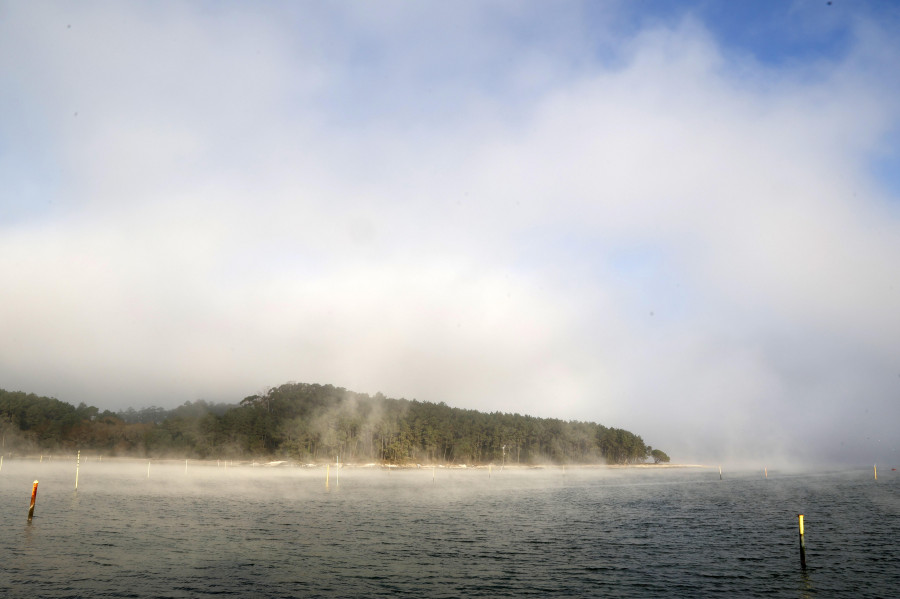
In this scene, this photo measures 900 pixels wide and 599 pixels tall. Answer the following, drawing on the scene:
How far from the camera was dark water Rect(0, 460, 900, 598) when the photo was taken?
98.3 ft

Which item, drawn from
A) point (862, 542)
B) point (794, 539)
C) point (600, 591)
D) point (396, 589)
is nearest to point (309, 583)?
point (396, 589)

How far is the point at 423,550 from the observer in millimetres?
41281

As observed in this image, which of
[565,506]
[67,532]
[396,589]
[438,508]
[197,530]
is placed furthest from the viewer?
[565,506]

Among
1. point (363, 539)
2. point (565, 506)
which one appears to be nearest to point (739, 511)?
point (565, 506)

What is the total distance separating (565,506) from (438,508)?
19718 millimetres

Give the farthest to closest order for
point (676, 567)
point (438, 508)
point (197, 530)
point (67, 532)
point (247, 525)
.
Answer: point (438, 508) → point (247, 525) → point (197, 530) → point (67, 532) → point (676, 567)

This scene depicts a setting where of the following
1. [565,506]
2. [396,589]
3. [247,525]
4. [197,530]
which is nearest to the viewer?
[396,589]

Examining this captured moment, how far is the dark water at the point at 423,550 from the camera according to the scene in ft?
98.3

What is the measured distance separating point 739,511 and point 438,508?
42.1 m

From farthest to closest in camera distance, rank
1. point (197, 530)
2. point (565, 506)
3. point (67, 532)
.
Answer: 1. point (565, 506)
2. point (197, 530)
3. point (67, 532)

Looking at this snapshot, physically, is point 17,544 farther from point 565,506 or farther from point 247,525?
point 565,506

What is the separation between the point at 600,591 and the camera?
98.9 feet

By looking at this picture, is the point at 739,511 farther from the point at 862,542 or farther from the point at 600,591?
the point at 600,591

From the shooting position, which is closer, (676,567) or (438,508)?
(676,567)
